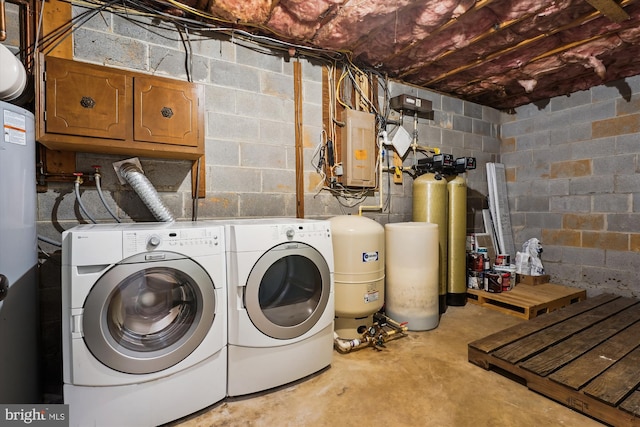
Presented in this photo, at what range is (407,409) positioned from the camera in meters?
1.62

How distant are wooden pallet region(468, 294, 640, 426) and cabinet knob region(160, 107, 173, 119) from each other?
7.83ft

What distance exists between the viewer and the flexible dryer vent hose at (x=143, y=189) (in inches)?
74.8

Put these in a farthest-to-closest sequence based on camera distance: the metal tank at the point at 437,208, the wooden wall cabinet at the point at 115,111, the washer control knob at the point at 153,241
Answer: the metal tank at the point at 437,208, the wooden wall cabinet at the point at 115,111, the washer control knob at the point at 153,241

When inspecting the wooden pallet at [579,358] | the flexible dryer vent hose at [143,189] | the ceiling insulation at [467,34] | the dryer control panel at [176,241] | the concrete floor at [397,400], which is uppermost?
the ceiling insulation at [467,34]

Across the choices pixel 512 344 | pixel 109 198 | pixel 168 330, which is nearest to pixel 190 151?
pixel 109 198

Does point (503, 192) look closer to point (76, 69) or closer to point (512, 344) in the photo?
point (512, 344)

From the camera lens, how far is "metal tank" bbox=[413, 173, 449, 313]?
9.83 ft

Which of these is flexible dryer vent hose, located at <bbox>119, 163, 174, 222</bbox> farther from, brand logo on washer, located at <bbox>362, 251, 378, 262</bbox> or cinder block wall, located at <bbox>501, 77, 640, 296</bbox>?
cinder block wall, located at <bbox>501, 77, 640, 296</bbox>

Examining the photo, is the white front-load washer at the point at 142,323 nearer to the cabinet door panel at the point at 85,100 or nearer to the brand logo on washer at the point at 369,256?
the cabinet door panel at the point at 85,100

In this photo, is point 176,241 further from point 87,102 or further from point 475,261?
point 475,261

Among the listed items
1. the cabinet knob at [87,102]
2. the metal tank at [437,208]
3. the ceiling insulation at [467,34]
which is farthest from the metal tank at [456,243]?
the cabinet knob at [87,102]

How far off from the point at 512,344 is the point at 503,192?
249 cm

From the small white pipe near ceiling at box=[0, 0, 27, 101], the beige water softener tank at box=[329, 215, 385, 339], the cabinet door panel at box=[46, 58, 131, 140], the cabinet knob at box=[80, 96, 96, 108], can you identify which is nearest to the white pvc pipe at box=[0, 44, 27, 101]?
the small white pipe near ceiling at box=[0, 0, 27, 101]

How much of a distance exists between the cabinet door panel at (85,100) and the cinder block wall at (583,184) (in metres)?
4.27
